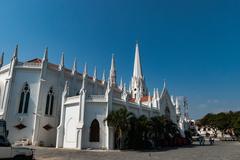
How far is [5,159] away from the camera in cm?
1087

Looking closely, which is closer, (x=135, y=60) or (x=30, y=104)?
(x=30, y=104)

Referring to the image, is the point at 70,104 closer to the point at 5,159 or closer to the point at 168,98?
the point at 5,159

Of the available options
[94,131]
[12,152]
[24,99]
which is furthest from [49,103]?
[12,152]

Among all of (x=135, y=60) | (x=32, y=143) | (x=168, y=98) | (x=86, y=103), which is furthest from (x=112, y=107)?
(x=135, y=60)

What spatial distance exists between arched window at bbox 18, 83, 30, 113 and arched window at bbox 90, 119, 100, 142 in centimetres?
1059

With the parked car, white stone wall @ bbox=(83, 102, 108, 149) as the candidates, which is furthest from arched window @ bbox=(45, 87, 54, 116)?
the parked car

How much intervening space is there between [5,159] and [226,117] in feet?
235

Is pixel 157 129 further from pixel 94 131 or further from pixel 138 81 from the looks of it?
pixel 138 81

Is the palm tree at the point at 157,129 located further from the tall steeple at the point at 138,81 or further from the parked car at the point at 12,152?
the tall steeple at the point at 138,81

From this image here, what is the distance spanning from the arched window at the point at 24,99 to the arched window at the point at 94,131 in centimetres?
1059

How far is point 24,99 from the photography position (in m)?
29.0

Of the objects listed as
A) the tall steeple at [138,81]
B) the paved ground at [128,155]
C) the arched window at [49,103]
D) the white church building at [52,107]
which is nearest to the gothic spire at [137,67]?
the tall steeple at [138,81]

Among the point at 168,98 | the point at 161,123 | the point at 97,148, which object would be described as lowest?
the point at 97,148

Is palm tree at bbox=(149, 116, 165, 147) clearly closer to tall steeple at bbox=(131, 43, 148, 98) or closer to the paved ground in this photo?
the paved ground
